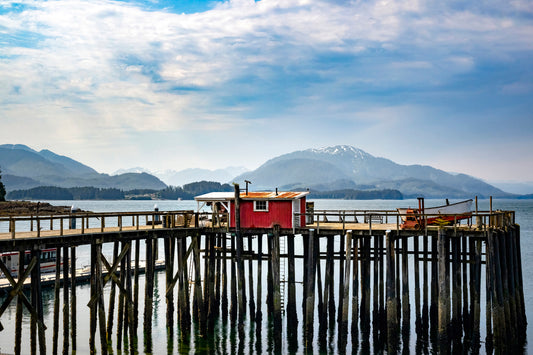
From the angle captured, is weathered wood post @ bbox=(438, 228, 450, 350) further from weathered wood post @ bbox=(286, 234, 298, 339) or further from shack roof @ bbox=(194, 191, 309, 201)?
shack roof @ bbox=(194, 191, 309, 201)

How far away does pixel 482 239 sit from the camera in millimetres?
32125

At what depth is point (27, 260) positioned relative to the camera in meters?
52.8

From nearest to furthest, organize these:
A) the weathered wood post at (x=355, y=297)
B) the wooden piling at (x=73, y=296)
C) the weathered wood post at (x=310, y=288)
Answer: the wooden piling at (x=73, y=296)
the weathered wood post at (x=355, y=297)
the weathered wood post at (x=310, y=288)

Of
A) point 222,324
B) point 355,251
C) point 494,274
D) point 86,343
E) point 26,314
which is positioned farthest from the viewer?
point 26,314

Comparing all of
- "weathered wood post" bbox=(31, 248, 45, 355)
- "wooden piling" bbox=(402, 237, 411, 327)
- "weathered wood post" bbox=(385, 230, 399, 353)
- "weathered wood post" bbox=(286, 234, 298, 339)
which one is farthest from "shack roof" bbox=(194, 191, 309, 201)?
"weathered wood post" bbox=(31, 248, 45, 355)

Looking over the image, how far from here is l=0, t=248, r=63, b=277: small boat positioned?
5175 centimetres

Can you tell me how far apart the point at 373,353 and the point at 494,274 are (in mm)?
8880

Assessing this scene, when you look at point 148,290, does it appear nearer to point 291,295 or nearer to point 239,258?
point 239,258

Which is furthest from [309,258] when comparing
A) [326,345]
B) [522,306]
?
[522,306]

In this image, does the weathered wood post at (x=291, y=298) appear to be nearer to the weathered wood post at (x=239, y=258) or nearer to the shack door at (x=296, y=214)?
the shack door at (x=296, y=214)

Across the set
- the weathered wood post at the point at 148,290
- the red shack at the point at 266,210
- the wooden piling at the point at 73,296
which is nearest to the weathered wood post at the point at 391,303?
the red shack at the point at 266,210

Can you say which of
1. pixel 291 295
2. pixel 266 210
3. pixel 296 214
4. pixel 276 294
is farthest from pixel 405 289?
pixel 266 210

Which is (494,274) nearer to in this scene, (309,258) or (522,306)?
(522,306)

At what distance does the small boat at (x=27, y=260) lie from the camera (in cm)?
5175
